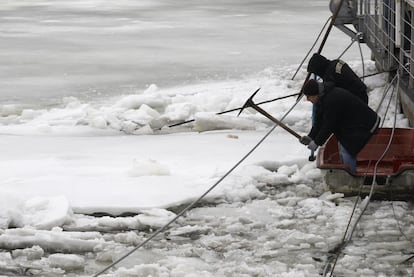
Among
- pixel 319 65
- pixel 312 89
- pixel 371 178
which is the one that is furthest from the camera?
pixel 319 65

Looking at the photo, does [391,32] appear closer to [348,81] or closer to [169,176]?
[348,81]

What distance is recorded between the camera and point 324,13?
22.1 meters

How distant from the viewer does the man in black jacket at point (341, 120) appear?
25.4 ft

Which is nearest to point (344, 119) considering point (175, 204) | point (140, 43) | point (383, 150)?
point (383, 150)

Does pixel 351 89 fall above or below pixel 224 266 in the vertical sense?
above

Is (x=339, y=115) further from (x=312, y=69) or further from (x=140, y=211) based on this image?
(x=140, y=211)

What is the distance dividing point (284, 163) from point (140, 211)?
1.99 meters

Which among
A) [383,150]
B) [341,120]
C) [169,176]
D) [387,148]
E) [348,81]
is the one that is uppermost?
[348,81]

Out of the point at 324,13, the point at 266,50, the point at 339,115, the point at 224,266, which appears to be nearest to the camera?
the point at 224,266

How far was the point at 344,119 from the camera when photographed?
25.8 feet

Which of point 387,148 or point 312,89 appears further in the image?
point 387,148

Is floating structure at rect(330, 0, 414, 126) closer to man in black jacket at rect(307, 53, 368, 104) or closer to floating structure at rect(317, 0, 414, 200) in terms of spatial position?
floating structure at rect(317, 0, 414, 200)

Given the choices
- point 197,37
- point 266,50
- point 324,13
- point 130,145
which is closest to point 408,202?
point 130,145

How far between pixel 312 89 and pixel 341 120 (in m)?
0.46
